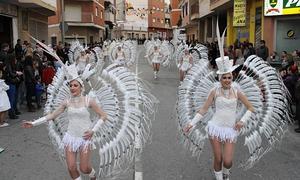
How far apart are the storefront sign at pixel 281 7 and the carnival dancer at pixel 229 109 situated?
1282cm

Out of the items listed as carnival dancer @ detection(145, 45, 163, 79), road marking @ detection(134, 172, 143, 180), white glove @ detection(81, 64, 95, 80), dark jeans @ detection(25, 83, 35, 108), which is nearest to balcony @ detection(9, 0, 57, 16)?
carnival dancer @ detection(145, 45, 163, 79)

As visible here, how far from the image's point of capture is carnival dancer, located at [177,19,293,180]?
5.43 m

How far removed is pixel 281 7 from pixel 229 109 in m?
14.8

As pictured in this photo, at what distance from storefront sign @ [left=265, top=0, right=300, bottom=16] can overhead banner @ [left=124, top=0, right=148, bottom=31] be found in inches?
3194

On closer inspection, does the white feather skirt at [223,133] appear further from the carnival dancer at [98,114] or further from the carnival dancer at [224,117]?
the carnival dancer at [98,114]

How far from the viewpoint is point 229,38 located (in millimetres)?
28688

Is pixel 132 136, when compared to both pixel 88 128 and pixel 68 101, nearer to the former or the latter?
pixel 88 128

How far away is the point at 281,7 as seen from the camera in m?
18.8

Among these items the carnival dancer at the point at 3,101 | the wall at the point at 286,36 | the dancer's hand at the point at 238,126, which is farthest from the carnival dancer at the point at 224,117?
the wall at the point at 286,36

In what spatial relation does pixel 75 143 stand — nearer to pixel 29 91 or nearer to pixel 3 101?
pixel 3 101

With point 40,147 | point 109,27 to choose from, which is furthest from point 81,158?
point 109,27

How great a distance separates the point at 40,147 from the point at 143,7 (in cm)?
9887

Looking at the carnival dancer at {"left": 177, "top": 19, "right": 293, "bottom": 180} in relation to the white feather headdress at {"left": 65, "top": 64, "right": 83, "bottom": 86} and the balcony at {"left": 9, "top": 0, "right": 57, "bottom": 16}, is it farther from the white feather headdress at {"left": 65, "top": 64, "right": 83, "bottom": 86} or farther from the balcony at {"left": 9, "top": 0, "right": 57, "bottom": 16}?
the balcony at {"left": 9, "top": 0, "right": 57, "bottom": 16}

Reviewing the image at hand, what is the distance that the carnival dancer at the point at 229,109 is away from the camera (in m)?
5.43
